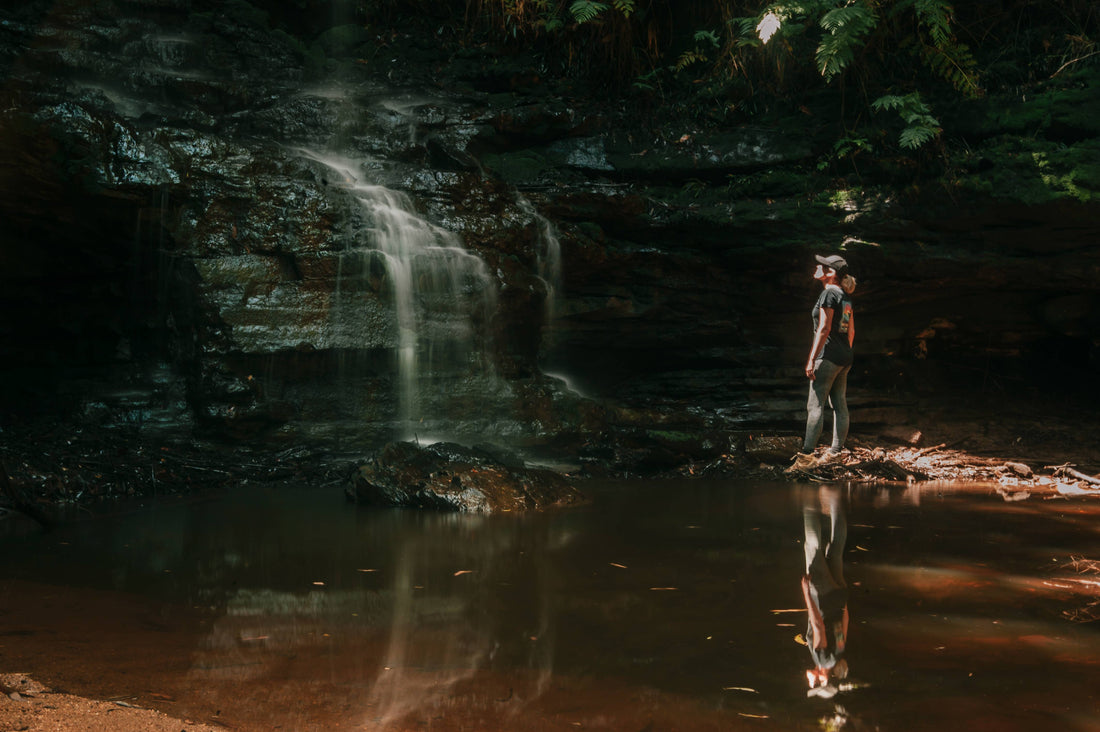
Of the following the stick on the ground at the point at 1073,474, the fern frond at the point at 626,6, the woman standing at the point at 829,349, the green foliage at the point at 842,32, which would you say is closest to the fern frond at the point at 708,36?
the fern frond at the point at 626,6

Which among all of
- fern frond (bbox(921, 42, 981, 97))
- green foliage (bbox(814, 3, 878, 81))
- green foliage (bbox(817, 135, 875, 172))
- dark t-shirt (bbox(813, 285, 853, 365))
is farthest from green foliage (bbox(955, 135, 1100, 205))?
dark t-shirt (bbox(813, 285, 853, 365))

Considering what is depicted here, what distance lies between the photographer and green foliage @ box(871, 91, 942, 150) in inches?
336

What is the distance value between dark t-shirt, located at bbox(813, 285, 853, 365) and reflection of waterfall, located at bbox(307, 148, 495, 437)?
3.86 m

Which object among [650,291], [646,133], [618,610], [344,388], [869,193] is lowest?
[618,610]

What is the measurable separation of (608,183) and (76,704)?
8757mm

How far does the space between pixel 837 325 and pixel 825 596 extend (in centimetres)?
477

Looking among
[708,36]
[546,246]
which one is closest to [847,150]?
[708,36]

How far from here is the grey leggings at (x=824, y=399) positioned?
760 cm

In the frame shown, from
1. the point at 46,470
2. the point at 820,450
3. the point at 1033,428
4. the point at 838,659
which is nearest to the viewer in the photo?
Result: the point at 838,659

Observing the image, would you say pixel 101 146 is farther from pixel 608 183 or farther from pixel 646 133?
pixel 646 133

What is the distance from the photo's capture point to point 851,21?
A: 8656 mm

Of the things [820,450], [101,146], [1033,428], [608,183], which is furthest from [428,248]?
[1033,428]

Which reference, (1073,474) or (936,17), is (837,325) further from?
(936,17)

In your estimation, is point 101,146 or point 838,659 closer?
point 838,659
